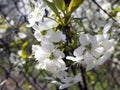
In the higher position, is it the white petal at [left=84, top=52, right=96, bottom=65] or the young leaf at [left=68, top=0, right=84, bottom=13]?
the young leaf at [left=68, top=0, right=84, bottom=13]

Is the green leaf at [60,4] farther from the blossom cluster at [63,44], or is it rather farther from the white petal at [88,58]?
the white petal at [88,58]

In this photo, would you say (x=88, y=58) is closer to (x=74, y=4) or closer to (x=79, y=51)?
(x=79, y=51)

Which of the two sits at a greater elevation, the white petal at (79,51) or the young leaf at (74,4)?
the young leaf at (74,4)

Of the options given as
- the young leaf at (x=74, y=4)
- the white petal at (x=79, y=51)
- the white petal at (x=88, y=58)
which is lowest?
the white petal at (x=88, y=58)

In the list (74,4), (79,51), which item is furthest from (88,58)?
(74,4)

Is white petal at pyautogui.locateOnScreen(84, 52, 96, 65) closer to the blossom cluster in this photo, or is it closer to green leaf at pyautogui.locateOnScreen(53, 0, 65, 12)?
the blossom cluster

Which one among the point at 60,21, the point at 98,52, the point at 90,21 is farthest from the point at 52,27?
the point at 90,21

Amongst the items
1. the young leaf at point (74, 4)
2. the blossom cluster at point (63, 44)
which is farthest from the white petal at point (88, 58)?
the young leaf at point (74, 4)

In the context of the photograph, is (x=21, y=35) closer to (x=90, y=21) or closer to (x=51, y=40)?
A: (x=90, y=21)

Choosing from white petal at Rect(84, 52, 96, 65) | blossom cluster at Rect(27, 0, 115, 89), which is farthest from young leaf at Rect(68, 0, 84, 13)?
white petal at Rect(84, 52, 96, 65)

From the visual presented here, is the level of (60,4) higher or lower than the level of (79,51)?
higher

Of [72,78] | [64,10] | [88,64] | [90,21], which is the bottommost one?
[90,21]
